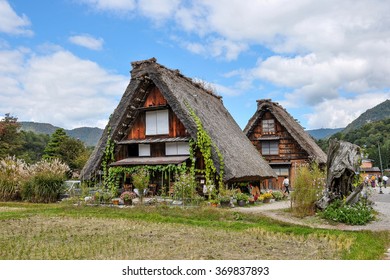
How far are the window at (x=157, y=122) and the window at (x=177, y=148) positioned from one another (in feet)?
2.63

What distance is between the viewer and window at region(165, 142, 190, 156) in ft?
68.6

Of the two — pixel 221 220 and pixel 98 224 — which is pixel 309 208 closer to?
pixel 221 220

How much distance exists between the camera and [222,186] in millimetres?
17609

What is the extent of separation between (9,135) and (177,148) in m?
28.8

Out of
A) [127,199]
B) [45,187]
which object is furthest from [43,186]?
[127,199]

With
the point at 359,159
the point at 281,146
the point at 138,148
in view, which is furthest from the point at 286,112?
the point at 359,159

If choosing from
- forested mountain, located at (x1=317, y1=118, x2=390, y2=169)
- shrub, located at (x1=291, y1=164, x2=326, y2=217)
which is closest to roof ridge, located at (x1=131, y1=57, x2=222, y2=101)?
shrub, located at (x1=291, y1=164, x2=326, y2=217)

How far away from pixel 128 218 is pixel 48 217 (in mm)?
2876

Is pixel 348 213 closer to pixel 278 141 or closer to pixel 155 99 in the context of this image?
pixel 155 99

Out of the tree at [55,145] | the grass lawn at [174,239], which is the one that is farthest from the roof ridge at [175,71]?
the tree at [55,145]

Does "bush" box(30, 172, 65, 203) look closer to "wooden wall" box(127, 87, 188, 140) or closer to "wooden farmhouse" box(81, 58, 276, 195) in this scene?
"wooden farmhouse" box(81, 58, 276, 195)

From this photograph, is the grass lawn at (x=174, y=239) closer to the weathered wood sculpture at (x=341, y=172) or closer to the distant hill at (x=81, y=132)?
the weathered wood sculpture at (x=341, y=172)

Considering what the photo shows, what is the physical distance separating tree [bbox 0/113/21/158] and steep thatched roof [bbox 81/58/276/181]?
2290cm

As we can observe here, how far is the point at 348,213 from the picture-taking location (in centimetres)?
1210
